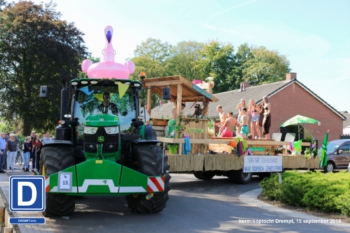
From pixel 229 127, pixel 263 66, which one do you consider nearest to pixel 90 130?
pixel 229 127

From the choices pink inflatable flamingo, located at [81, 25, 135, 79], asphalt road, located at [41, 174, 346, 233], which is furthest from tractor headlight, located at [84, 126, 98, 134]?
pink inflatable flamingo, located at [81, 25, 135, 79]

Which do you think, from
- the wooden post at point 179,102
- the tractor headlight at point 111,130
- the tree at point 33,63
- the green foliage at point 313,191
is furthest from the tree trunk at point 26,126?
the tractor headlight at point 111,130

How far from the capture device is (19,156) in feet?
82.4

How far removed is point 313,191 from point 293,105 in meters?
31.8

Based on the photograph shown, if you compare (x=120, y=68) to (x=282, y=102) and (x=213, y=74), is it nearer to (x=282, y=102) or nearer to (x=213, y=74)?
(x=282, y=102)

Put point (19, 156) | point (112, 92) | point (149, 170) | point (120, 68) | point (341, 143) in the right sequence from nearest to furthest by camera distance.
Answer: point (149, 170) < point (112, 92) < point (120, 68) < point (341, 143) < point (19, 156)

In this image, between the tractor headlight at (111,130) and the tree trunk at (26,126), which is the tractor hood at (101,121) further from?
the tree trunk at (26,126)

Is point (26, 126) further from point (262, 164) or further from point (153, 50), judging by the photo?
point (153, 50)

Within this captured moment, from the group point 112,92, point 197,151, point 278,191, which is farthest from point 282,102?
point 112,92

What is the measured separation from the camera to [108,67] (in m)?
10.7

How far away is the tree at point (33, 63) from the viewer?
32844 millimetres

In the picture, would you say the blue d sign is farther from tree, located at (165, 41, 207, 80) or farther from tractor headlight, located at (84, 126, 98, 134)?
tree, located at (165, 41, 207, 80)

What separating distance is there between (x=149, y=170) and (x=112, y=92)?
223cm

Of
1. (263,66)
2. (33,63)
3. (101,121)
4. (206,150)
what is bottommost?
(206,150)
